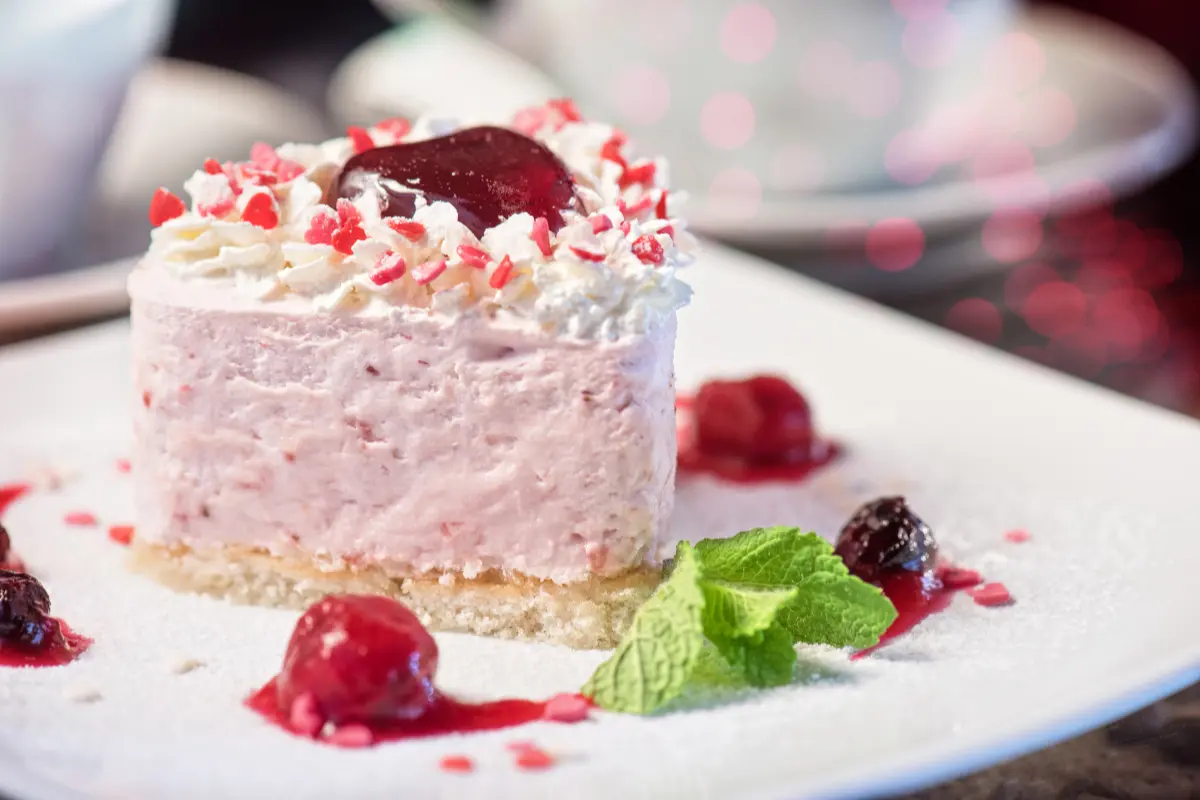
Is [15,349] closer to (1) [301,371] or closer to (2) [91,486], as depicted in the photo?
(2) [91,486]

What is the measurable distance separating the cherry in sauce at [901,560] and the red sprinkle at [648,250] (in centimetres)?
44

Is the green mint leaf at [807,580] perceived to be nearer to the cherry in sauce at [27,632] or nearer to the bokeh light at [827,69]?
the cherry in sauce at [27,632]

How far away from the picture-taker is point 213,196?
194 centimetres

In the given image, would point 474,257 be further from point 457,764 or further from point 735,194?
point 735,194

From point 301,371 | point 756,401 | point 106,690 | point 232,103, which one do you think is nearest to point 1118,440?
point 756,401

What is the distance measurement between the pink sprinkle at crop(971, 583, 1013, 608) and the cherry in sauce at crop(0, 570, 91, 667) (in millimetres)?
1034

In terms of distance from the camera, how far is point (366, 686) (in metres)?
1.58

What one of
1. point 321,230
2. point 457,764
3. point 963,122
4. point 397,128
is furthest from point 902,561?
point 963,122

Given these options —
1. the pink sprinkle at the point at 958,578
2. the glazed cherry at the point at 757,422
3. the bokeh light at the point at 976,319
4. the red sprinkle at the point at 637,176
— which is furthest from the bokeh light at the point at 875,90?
the pink sprinkle at the point at 958,578

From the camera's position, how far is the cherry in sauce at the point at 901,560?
1.90 m

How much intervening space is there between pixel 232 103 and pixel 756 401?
5.60 ft

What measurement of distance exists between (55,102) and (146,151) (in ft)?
1.82

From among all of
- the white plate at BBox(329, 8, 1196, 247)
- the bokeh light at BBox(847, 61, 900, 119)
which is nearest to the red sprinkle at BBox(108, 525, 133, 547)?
the white plate at BBox(329, 8, 1196, 247)

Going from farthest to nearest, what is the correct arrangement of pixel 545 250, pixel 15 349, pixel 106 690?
pixel 15 349 → pixel 545 250 → pixel 106 690
